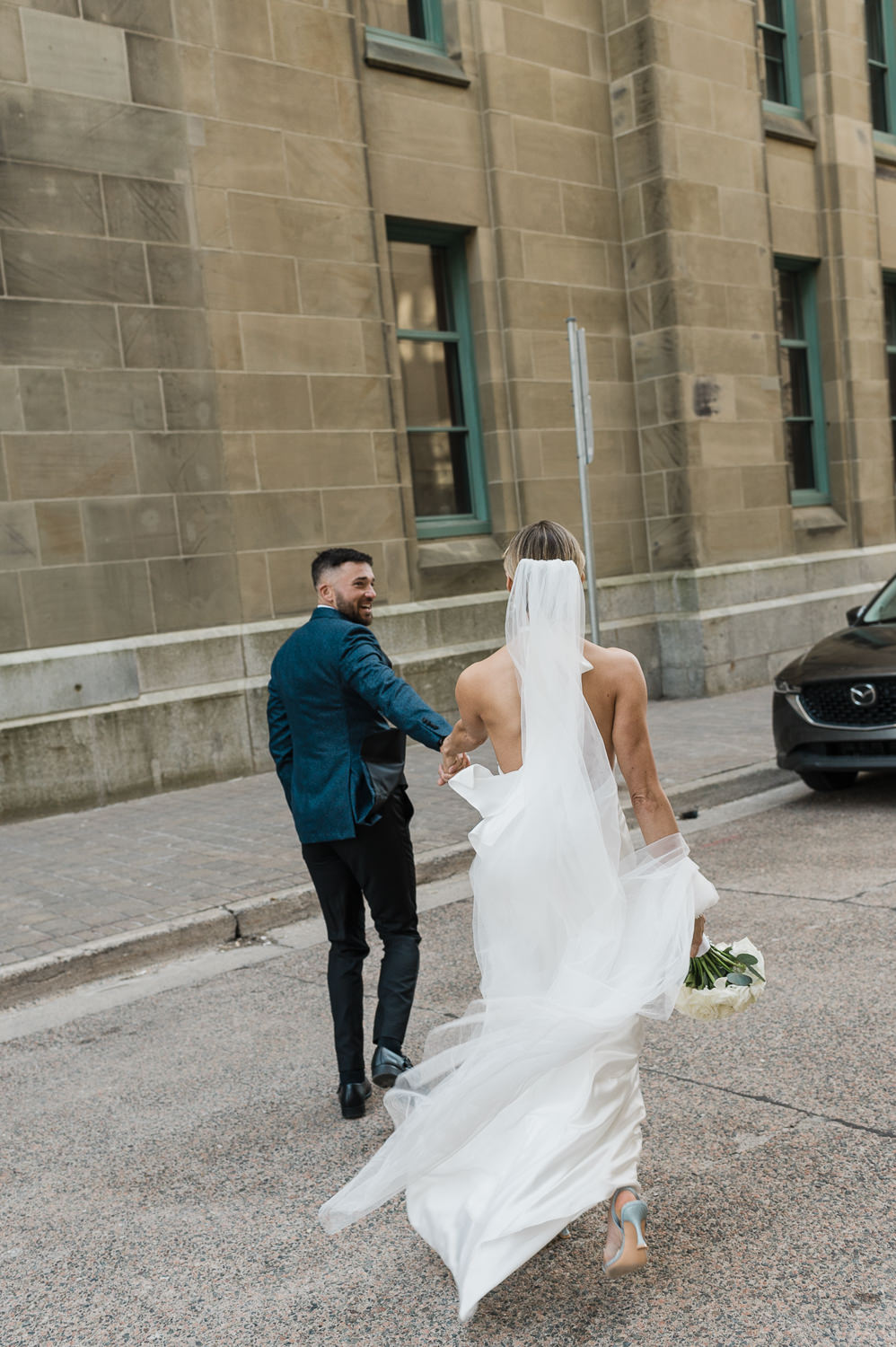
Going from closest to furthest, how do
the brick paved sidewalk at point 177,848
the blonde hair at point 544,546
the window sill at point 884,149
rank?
the blonde hair at point 544,546 → the brick paved sidewalk at point 177,848 → the window sill at point 884,149

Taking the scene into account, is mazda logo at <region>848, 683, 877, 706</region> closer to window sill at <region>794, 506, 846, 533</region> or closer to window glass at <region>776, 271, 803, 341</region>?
window sill at <region>794, 506, 846, 533</region>

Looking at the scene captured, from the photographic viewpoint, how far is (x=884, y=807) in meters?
7.94

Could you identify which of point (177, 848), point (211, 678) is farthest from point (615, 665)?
point (211, 678)

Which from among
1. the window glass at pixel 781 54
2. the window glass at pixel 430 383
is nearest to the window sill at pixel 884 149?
the window glass at pixel 781 54

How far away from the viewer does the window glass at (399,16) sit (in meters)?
11.5

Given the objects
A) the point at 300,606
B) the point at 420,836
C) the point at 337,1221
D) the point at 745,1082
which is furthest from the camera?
the point at 300,606

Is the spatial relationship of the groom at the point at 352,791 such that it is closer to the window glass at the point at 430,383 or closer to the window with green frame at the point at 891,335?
the window glass at the point at 430,383

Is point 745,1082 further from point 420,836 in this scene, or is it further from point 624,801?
point 624,801

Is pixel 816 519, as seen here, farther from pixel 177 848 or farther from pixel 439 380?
pixel 177 848

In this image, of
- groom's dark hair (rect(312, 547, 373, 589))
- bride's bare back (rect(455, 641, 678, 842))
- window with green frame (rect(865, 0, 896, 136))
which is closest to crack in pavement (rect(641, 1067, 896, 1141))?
bride's bare back (rect(455, 641, 678, 842))

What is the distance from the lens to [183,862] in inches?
291

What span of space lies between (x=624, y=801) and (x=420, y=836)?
183 centimetres

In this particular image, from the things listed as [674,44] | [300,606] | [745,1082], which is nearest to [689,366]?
[674,44]

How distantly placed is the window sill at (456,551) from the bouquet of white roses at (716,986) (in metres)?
8.64
